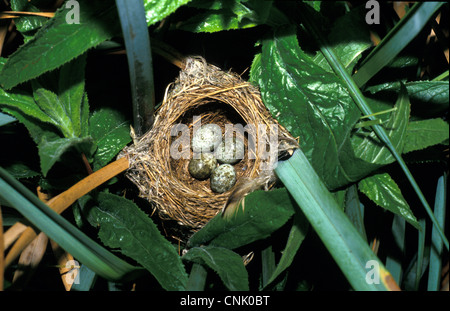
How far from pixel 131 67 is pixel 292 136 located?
0.42m

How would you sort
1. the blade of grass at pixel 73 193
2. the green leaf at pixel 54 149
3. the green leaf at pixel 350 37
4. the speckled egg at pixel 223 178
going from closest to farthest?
the green leaf at pixel 54 149 → the blade of grass at pixel 73 193 → the green leaf at pixel 350 37 → the speckled egg at pixel 223 178

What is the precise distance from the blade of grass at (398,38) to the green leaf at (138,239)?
61 centimetres

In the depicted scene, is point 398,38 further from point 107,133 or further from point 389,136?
point 107,133

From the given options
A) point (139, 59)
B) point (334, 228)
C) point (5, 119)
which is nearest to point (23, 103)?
point (5, 119)

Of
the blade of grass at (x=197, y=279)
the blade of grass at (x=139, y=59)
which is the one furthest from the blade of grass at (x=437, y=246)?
the blade of grass at (x=139, y=59)

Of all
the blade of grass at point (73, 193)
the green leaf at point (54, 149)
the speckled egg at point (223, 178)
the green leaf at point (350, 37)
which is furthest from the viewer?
the speckled egg at point (223, 178)

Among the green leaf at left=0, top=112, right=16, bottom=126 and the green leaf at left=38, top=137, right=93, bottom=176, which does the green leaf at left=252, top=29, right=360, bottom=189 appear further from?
the green leaf at left=0, top=112, right=16, bottom=126

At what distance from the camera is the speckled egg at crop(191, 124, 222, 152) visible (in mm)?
1191

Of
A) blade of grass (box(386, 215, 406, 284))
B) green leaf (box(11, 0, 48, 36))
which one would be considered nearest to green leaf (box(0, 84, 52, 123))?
green leaf (box(11, 0, 48, 36))

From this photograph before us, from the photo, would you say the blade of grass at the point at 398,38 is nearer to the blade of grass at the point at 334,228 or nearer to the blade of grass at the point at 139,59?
the blade of grass at the point at 334,228

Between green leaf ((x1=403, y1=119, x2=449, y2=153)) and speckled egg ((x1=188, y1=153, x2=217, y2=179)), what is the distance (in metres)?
0.62

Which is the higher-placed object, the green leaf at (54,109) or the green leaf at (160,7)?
the green leaf at (160,7)

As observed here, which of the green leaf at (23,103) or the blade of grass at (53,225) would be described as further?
the green leaf at (23,103)

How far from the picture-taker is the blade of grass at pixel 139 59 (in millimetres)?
660
